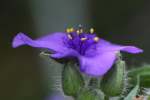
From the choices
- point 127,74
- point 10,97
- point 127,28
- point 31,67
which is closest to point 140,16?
point 127,28

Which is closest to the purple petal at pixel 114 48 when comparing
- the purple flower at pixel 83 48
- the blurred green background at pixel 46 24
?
the purple flower at pixel 83 48

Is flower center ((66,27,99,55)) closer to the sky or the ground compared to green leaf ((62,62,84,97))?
closer to the sky

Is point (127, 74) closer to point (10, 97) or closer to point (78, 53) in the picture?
point (78, 53)

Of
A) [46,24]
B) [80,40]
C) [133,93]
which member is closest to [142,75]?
[133,93]

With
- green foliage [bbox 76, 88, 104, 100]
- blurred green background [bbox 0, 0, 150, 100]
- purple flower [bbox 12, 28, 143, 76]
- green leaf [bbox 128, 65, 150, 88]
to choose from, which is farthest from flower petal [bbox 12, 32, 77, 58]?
blurred green background [bbox 0, 0, 150, 100]

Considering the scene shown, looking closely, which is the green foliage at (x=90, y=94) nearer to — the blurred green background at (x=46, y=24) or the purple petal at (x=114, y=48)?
the purple petal at (x=114, y=48)

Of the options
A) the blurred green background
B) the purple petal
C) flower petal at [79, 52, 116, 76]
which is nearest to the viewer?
flower petal at [79, 52, 116, 76]

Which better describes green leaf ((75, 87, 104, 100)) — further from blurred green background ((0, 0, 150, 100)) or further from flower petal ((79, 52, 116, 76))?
blurred green background ((0, 0, 150, 100))
